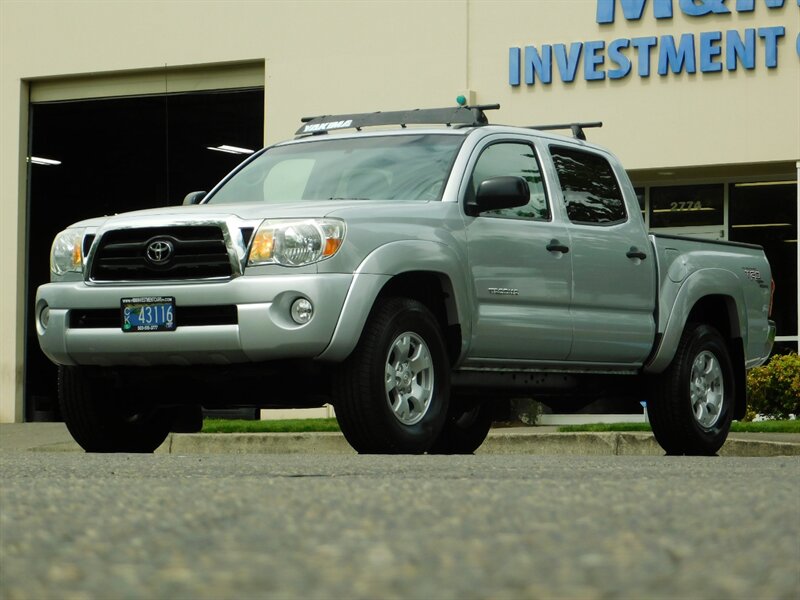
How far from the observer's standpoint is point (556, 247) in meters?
9.06

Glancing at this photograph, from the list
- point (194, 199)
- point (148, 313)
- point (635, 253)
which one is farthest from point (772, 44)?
point (148, 313)

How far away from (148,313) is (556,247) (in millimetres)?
2490

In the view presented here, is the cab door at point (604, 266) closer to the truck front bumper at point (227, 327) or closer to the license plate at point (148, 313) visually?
the truck front bumper at point (227, 327)

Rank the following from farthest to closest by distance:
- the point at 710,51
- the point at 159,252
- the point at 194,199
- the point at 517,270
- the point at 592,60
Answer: the point at 592,60 → the point at 710,51 → the point at 194,199 → the point at 517,270 → the point at 159,252

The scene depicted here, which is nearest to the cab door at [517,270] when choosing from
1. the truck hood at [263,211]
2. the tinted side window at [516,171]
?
the tinted side window at [516,171]

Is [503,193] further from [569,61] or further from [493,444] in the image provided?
[569,61]

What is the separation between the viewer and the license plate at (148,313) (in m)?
7.88

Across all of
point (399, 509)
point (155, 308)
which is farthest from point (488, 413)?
point (399, 509)

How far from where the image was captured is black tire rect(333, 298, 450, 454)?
25.3 feet

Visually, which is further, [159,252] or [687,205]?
[687,205]

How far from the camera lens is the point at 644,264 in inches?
385

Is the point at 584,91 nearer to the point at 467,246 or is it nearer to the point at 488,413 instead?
the point at 488,413

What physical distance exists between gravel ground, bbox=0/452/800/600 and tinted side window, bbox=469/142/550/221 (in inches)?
154

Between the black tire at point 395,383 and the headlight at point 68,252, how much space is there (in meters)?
1.68
